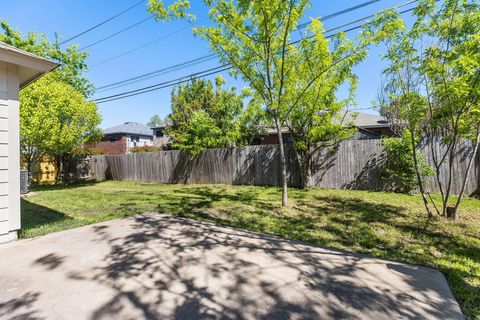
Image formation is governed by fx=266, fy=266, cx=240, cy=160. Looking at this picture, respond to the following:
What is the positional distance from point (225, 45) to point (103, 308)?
6171mm

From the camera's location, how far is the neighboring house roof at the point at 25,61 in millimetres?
4121

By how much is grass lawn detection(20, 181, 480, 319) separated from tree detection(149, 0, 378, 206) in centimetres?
135

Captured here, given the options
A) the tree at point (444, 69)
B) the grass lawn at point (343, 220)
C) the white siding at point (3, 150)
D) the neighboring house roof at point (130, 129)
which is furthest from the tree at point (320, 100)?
the neighboring house roof at point (130, 129)

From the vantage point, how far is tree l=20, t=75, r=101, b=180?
10.5 meters

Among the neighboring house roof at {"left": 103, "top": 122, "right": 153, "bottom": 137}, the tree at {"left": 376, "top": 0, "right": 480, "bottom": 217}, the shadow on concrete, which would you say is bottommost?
the shadow on concrete

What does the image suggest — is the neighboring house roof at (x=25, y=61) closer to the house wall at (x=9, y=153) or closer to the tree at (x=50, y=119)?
the house wall at (x=9, y=153)

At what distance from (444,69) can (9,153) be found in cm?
758

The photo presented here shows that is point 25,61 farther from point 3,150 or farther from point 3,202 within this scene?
point 3,202

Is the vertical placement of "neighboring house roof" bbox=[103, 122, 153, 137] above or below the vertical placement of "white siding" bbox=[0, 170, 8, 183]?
above

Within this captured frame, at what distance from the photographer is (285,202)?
6.89 m

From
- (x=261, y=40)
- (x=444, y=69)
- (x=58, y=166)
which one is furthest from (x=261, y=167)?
(x=58, y=166)

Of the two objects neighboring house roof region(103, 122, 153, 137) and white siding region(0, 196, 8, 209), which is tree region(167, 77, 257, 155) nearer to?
white siding region(0, 196, 8, 209)

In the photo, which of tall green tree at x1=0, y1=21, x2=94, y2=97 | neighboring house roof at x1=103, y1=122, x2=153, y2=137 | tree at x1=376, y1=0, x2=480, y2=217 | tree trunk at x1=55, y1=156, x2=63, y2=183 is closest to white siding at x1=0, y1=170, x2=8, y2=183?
tree at x1=376, y1=0, x2=480, y2=217

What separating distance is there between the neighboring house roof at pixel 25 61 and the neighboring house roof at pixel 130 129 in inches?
1204
